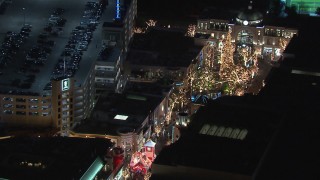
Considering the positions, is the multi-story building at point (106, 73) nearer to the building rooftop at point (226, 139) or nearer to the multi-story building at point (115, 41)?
the multi-story building at point (115, 41)

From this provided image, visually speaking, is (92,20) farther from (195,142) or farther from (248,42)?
(195,142)

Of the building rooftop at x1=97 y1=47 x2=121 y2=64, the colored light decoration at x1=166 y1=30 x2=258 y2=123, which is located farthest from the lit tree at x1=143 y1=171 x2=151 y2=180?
the building rooftop at x1=97 y1=47 x2=121 y2=64

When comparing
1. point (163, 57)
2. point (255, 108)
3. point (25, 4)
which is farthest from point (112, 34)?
point (255, 108)

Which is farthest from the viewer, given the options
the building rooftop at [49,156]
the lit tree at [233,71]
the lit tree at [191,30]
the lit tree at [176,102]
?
the lit tree at [191,30]

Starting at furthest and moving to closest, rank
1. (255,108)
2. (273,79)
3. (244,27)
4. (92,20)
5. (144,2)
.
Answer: (144,2)
(244,27)
(92,20)
(273,79)
(255,108)

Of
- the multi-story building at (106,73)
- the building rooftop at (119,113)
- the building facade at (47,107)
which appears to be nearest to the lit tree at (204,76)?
the building rooftop at (119,113)

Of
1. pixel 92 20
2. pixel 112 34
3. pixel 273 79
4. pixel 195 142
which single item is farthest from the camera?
pixel 92 20
